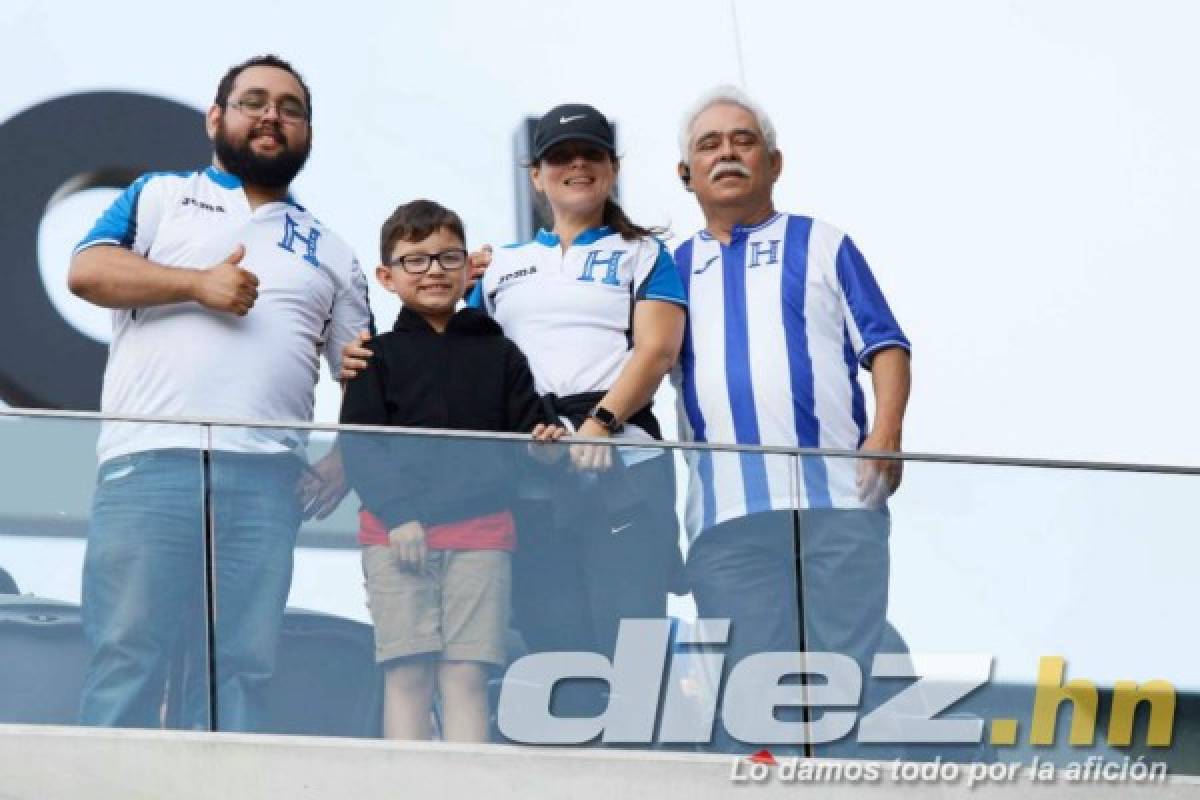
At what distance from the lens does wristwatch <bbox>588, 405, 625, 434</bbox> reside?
6562 millimetres

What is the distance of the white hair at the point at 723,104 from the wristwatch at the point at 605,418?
84 centimetres

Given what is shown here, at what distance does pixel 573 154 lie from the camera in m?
6.86

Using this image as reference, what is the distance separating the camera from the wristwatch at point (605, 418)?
656 centimetres

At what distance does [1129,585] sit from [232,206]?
7.96 ft

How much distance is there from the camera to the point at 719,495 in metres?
6.48

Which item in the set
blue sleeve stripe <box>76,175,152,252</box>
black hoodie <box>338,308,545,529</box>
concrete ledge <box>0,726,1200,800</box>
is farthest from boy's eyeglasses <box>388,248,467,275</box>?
concrete ledge <box>0,726,1200,800</box>

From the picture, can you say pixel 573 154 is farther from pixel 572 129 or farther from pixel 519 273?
pixel 519 273

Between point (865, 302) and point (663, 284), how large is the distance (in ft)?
1.65

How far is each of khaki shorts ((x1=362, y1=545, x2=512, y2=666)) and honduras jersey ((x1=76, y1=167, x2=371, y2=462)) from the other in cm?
43

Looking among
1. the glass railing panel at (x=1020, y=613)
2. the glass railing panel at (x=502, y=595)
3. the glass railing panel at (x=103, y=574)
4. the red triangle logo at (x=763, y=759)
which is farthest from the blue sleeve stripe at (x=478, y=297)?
the red triangle logo at (x=763, y=759)

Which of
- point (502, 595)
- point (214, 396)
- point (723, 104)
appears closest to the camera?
point (502, 595)

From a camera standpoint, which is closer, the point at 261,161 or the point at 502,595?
the point at 502,595

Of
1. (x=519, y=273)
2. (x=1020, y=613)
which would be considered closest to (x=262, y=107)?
(x=519, y=273)

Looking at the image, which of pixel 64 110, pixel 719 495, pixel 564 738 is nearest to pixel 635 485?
pixel 719 495
